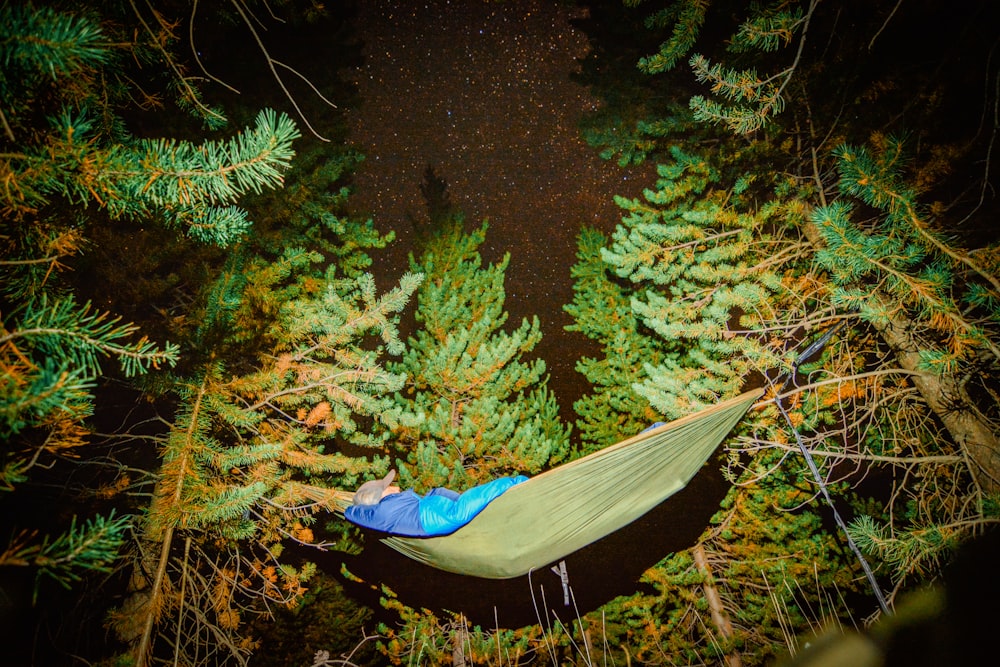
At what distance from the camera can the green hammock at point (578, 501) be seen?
7.26ft

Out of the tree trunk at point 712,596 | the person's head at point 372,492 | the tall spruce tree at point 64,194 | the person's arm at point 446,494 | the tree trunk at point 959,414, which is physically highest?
the tall spruce tree at point 64,194

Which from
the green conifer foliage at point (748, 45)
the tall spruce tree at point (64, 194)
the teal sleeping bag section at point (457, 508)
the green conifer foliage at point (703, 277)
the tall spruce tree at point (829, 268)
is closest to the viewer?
the tall spruce tree at point (64, 194)

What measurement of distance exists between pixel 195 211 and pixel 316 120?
→ 3319 mm

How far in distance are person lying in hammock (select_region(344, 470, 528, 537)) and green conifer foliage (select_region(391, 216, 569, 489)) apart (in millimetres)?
904

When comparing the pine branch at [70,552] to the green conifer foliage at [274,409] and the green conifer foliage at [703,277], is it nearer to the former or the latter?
the green conifer foliage at [274,409]

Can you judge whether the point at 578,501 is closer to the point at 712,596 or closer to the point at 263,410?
the point at 263,410

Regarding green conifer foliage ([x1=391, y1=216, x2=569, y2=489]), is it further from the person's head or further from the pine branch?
the pine branch

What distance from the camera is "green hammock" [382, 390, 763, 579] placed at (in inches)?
87.1

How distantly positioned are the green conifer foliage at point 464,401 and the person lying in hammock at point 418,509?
0.90 meters

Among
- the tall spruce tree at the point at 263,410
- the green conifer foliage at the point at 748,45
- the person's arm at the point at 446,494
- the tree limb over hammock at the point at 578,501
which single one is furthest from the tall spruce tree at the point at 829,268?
the tall spruce tree at the point at 263,410

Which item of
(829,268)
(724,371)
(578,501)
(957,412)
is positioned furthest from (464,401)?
(957,412)

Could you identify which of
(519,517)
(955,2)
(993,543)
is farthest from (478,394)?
(955,2)

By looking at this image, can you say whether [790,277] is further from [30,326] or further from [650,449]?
[30,326]

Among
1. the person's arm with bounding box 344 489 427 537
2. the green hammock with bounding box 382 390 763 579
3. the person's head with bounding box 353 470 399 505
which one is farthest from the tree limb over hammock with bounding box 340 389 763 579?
the person's head with bounding box 353 470 399 505
